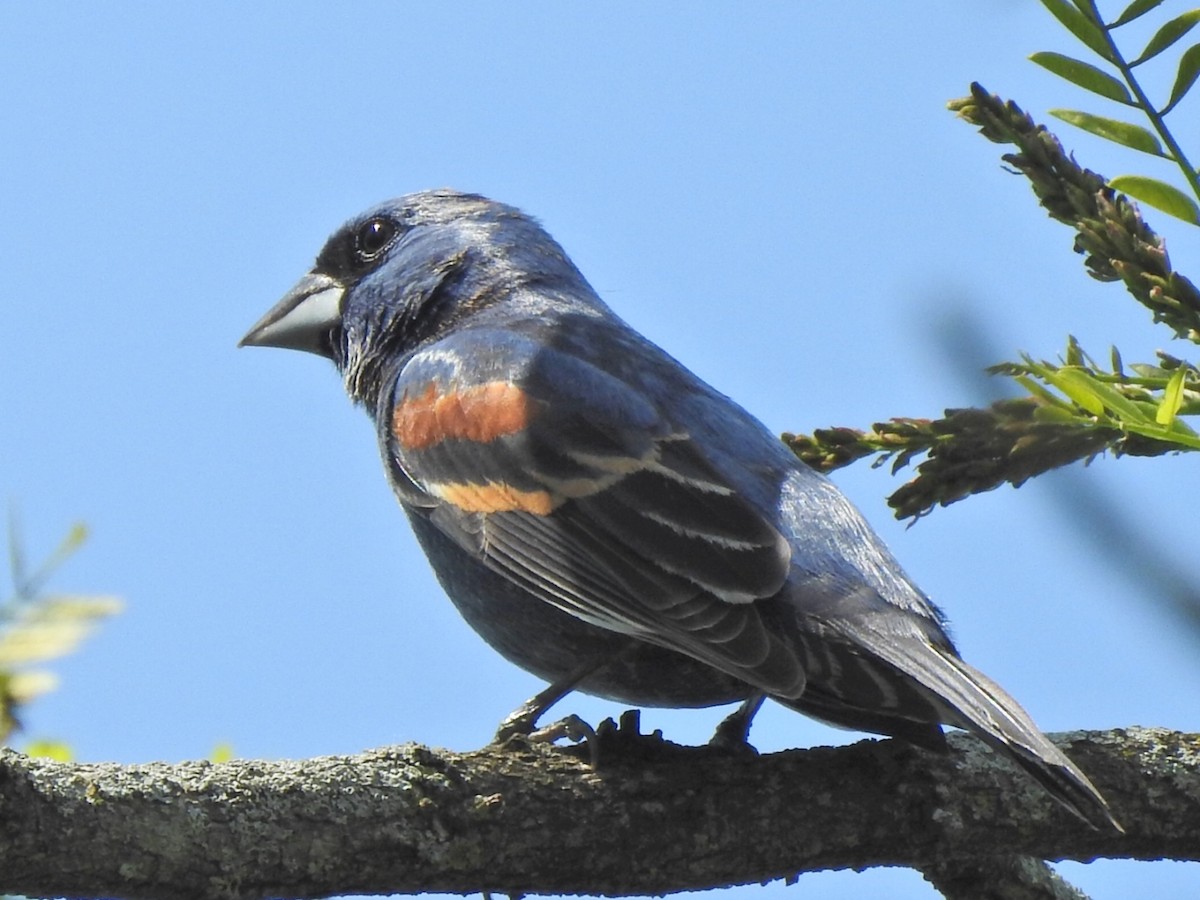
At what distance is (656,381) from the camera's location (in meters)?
5.05

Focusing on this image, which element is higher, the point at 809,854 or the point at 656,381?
the point at 656,381

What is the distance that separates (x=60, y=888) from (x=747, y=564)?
1.94 m

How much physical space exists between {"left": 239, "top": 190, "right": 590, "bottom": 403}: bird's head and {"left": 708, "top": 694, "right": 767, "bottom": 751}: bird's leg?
2.28 m

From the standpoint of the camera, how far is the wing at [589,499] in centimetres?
392

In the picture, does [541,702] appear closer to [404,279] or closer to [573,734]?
[573,734]

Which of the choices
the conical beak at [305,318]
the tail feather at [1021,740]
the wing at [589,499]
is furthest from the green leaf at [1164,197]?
the conical beak at [305,318]

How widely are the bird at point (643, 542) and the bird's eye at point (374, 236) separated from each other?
73cm

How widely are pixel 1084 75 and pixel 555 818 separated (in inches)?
76.3

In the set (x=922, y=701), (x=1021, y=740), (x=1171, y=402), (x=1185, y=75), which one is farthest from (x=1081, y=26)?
(x=922, y=701)

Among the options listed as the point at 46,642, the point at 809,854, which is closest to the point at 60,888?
the point at 46,642

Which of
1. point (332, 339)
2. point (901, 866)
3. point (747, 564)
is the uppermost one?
point (332, 339)

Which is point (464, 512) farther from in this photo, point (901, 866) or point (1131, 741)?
point (1131, 741)

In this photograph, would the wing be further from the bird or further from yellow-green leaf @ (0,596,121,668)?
yellow-green leaf @ (0,596,121,668)

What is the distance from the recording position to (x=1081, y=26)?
2.64 m
